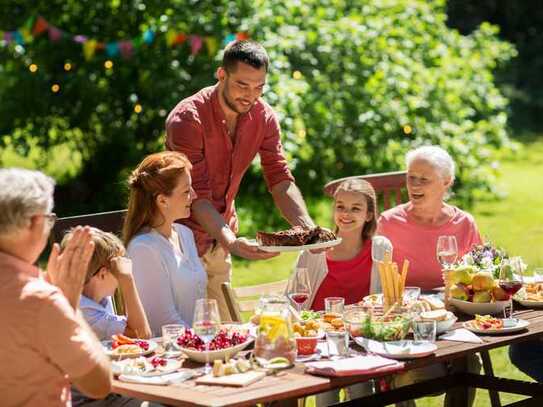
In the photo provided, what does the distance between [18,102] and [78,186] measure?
1.04 meters

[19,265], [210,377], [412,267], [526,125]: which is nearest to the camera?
[19,265]

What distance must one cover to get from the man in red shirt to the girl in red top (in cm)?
20

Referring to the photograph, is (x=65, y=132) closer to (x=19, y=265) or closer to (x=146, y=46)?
(x=146, y=46)

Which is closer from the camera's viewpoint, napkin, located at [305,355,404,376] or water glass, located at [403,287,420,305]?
napkin, located at [305,355,404,376]

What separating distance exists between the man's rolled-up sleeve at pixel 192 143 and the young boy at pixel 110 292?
112 centimetres

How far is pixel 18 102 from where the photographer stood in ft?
35.7

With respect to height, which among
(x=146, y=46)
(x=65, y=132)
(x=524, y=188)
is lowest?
(x=524, y=188)

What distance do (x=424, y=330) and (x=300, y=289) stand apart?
607 millimetres

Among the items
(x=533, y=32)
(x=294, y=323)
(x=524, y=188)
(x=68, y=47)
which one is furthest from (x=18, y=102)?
(x=533, y=32)

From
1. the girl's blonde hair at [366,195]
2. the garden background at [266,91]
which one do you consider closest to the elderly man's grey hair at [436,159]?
the girl's blonde hair at [366,195]

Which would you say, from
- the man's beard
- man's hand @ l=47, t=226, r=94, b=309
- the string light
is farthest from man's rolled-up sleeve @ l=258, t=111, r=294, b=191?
the string light

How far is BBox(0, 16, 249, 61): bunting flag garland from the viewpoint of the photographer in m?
10.2

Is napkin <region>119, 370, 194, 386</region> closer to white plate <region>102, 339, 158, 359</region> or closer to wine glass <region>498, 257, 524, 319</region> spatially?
white plate <region>102, 339, 158, 359</region>

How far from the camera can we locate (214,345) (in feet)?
14.4
